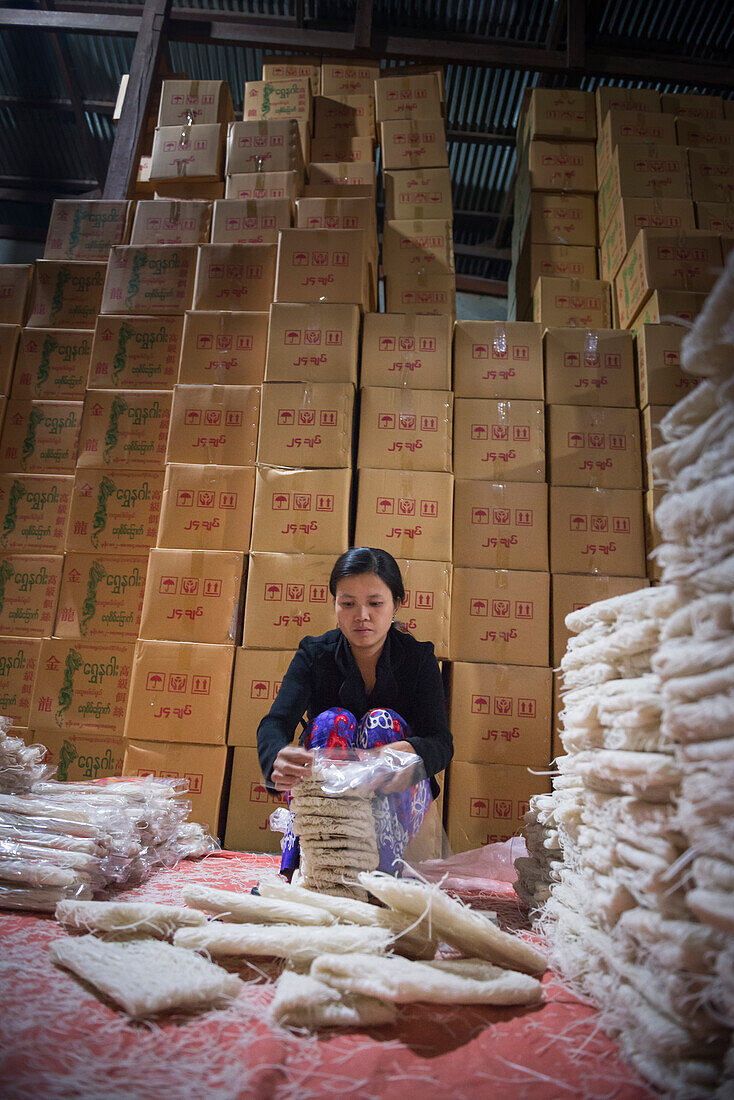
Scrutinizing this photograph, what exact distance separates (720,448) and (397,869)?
939mm

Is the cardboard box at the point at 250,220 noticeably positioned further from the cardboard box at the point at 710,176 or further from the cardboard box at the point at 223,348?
the cardboard box at the point at 710,176

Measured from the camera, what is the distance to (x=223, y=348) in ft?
7.66

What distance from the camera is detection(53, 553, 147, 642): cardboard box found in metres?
2.18

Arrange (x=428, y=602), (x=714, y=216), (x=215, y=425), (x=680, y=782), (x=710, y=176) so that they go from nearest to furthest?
1. (x=680, y=782)
2. (x=428, y=602)
3. (x=215, y=425)
4. (x=714, y=216)
5. (x=710, y=176)

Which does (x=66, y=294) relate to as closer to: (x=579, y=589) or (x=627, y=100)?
(x=579, y=589)

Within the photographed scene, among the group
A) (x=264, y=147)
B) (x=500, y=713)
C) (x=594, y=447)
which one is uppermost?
(x=264, y=147)

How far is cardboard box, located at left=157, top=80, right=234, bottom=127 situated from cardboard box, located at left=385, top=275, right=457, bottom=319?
1.21 meters

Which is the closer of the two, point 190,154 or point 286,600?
point 286,600

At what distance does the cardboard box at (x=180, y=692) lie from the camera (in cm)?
199

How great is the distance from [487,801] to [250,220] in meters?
2.33

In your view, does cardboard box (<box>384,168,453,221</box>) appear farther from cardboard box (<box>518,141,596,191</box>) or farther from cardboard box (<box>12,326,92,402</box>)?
cardboard box (<box>12,326,92,402</box>)

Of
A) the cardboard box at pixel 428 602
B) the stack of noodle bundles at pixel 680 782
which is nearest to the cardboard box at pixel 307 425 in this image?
the cardboard box at pixel 428 602

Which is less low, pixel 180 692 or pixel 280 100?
pixel 280 100

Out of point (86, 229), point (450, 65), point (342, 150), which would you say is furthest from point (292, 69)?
point (86, 229)
